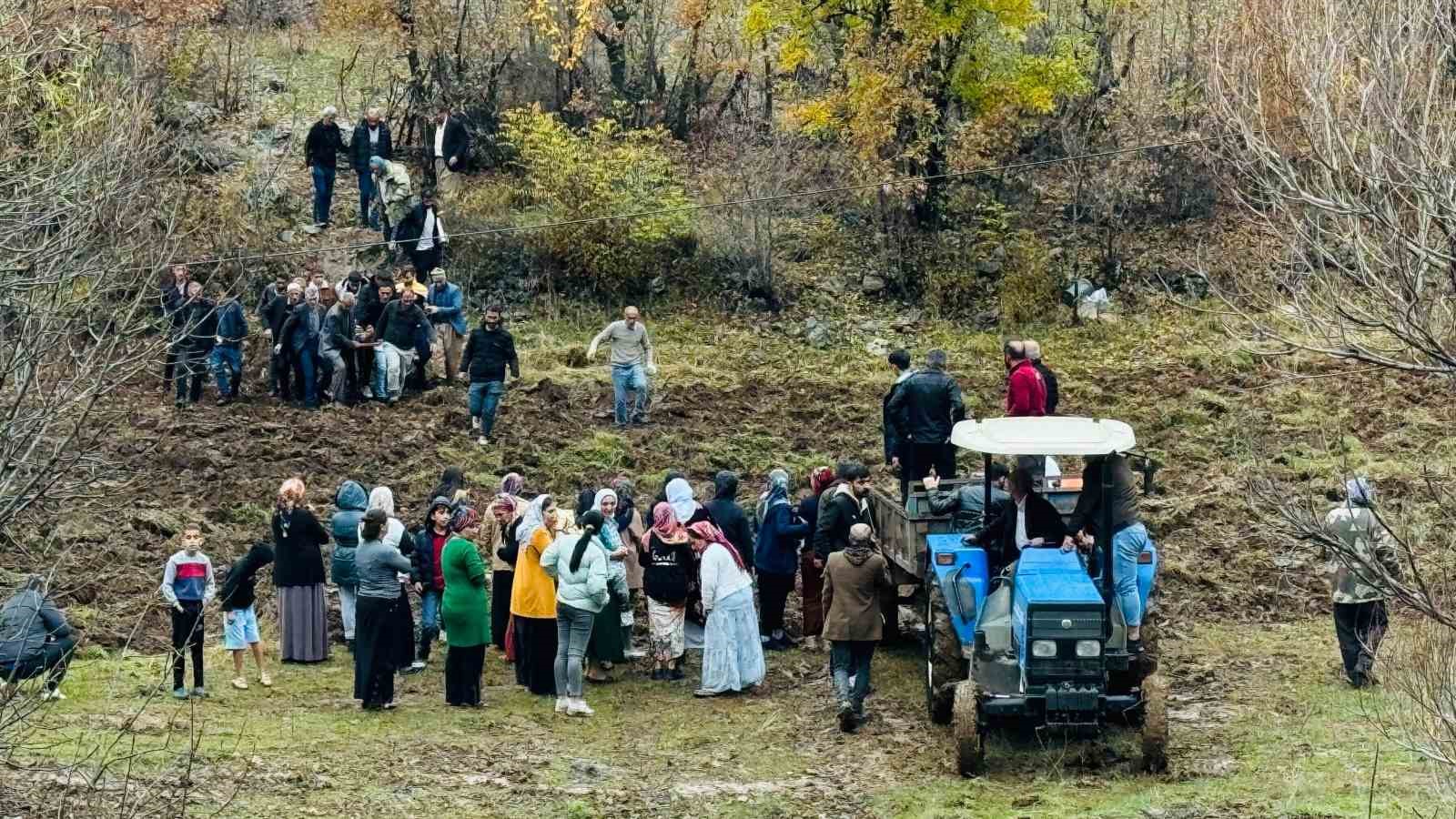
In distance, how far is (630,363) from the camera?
21.9 metres

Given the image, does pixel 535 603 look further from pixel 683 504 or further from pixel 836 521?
pixel 836 521

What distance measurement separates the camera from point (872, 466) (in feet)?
69.8

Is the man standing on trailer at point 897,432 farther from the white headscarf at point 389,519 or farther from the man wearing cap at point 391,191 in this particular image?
the man wearing cap at point 391,191

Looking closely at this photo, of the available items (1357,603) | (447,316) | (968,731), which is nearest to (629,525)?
(968,731)

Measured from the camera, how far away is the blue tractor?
1239 cm

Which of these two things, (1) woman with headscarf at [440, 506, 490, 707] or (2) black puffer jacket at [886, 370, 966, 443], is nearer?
(1) woman with headscarf at [440, 506, 490, 707]

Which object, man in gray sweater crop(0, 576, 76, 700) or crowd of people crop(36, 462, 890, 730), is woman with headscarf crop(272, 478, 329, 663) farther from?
man in gray sweater crop(0, 576, 76, 700)

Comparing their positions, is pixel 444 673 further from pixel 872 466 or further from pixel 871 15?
pixel 871 15

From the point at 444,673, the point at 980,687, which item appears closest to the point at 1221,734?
the point at 980,687

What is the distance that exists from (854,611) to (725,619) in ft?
4.52

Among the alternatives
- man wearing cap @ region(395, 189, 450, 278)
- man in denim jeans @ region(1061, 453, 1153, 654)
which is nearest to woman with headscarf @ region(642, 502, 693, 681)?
man in denim jeans @ region(1061, 453, 1153, 654)

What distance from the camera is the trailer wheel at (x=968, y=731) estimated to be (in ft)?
41.0

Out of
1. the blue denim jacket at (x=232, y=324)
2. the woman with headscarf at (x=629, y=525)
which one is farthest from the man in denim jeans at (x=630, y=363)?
the woman with headscarf at (x=629, y=525)

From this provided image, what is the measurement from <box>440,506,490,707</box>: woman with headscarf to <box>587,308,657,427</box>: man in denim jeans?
7163 millimetres
